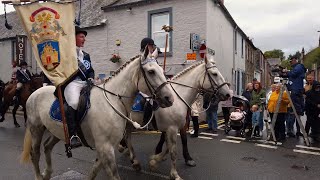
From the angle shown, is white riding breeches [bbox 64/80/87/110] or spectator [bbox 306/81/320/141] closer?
white riding breeches [bbox 64/80/87/110]

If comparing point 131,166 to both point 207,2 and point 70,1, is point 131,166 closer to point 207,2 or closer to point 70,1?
point 70,1

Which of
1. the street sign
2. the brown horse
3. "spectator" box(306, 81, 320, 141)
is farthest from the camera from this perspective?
the street sign

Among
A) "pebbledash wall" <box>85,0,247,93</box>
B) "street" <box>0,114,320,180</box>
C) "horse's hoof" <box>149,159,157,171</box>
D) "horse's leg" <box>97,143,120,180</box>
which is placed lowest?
"street" <box>0,114,320,180</box>

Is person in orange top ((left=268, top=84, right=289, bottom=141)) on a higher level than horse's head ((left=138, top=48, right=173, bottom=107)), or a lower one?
lower

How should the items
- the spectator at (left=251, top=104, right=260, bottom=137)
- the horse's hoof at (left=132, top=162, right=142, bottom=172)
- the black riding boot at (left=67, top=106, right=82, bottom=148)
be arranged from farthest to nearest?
1. the spectator at (left=251, top=104, right=260, bottom=137)
2. the horse's hoof at (left=132, top=162, right=142, bottom=172)
3. the black riding boot at (left=67, top=106, right=82, bottom=148)

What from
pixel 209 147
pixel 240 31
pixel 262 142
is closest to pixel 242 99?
pixel 262 142

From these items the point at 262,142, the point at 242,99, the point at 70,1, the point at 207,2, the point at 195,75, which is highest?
the point at 207,2

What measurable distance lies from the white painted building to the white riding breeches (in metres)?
8.71

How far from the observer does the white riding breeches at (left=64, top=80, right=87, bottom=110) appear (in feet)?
13.3

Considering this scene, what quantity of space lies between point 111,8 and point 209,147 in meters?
9.67

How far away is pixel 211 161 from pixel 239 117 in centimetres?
339

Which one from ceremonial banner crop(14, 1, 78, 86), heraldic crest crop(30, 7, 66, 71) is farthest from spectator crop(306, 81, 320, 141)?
heraldic crest crop(30, 7, 66, 71)

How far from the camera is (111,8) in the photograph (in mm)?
14984

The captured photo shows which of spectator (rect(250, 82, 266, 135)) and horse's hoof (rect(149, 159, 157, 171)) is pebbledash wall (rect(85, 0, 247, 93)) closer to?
spectator (rect(250, 82, 266, 135))
